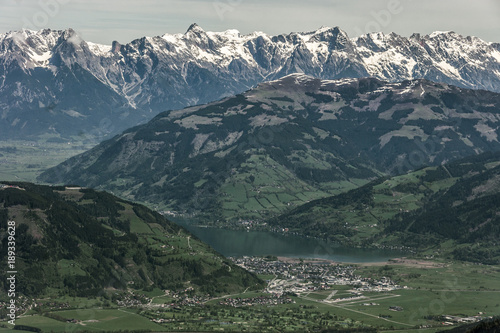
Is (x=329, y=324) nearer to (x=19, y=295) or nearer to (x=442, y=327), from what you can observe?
(x=442, y=327)

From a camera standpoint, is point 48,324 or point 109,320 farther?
point 109,320

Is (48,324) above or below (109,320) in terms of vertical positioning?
below

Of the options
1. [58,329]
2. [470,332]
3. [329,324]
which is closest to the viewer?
[470,332]

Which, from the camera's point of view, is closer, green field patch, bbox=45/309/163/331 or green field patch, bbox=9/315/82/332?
green field patch, bbox=9/315/82/332

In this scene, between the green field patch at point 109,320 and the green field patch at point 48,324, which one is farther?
the green field patch at point 109,320

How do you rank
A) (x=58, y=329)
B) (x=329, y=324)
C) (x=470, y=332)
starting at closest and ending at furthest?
(x=470, y=332), (x=58, y=329), (x=329, y=324)

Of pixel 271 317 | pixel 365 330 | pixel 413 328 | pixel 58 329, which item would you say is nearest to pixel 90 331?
pixel 58 329

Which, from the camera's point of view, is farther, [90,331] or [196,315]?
[196,315]

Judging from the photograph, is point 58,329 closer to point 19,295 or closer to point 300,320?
point 19,295

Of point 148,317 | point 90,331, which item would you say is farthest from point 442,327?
point 90,331
